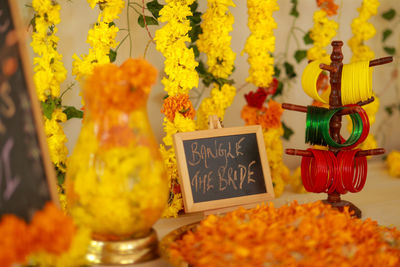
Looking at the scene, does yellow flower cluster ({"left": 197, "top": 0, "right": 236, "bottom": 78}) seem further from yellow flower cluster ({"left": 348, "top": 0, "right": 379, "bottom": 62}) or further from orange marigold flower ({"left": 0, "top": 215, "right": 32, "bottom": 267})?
orange marigold flower ({"left": 0, "top": 215, "right": 32, "bottom": 267})

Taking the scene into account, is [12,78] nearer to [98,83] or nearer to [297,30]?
[98,83]

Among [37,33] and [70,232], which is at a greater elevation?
[37,33]

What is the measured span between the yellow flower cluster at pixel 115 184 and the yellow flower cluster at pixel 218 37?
0.37m

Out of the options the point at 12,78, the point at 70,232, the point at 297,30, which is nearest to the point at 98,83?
the point at 12,78

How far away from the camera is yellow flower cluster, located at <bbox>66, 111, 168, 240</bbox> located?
0.62 m

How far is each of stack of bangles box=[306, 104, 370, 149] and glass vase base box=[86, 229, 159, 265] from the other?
0.42 meters

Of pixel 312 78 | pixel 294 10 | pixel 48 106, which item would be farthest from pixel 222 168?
pixel 294 10

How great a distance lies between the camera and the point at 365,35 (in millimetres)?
1240

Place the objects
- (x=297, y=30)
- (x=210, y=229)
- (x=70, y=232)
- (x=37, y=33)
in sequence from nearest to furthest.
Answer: (x=70, y=232)
(x=210, y=229)
(x=37, y=33)
(x=297, y=30)

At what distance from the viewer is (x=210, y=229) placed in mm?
666

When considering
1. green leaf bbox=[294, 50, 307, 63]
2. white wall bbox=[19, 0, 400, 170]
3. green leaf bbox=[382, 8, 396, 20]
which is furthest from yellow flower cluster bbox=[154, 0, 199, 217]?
green leaf bbox=[382, 8, 396, 20]

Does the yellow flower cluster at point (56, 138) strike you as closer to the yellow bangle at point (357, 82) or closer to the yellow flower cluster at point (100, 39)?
the yellow flower cluster at point (100, 39)

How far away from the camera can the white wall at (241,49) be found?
99cm

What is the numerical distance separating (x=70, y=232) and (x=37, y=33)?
0.48 meters
